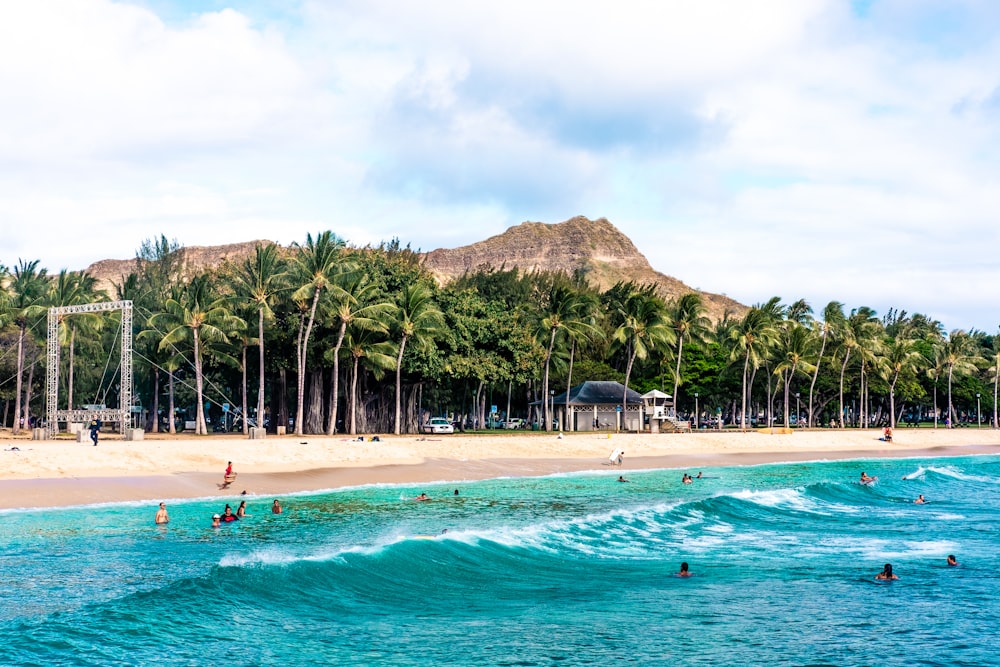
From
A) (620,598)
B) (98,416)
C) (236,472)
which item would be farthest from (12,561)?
(98,416)

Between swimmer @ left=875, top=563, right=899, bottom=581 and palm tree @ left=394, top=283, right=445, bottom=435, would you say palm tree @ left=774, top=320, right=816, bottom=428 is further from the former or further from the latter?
swimmer @ left=875, top=563, right=899, bottom=581

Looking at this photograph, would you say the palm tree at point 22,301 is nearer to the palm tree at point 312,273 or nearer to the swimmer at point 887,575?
the palm tree at point 312,273

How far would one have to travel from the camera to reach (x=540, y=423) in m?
85.3

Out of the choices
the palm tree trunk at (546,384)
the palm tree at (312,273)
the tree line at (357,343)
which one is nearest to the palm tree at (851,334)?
the tree line at (357,343)

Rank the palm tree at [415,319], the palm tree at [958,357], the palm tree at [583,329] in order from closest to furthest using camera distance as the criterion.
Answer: the palm tree at [415,319]
the palm tree at [583,329]
the palm tree at [958,357]

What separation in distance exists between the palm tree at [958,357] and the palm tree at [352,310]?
213 ft

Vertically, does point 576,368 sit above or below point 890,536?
above

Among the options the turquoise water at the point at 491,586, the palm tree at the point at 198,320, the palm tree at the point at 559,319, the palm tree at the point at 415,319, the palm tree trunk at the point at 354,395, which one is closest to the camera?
the turquoise water at the point at 491,586

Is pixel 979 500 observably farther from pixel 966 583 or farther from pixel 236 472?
pixel 236 472

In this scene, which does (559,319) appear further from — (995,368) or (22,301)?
(995,368)

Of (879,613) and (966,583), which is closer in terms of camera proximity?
(879,613)

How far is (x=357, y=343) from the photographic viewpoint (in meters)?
60.2

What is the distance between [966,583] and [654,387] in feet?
228

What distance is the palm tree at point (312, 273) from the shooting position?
56375 mm
